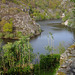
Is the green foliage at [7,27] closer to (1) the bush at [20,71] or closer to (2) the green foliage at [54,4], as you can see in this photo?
(1) the bush at [20,71]

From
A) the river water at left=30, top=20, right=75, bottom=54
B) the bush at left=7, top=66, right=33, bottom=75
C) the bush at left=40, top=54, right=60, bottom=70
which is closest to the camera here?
the bush at left=7, top=66, right=33, bottom=75

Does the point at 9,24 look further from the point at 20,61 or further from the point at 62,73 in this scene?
the point at 62,73

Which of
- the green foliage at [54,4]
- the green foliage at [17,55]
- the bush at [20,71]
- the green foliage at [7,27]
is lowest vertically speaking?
the bush at [20,71]

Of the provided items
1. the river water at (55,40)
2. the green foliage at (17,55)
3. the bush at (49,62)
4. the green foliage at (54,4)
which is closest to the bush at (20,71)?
the green foliage at (17,55)

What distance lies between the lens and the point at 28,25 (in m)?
60.1

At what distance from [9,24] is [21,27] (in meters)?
6.19

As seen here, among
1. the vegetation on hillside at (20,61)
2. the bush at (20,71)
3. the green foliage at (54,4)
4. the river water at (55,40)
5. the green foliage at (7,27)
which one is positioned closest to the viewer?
the bush at (20,71)

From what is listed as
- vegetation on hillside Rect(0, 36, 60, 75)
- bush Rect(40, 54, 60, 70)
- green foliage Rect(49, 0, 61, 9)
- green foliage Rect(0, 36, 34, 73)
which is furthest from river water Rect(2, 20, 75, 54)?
green foliage Rect(49, 0, 61, 9)

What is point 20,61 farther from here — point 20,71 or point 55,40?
point 55,40

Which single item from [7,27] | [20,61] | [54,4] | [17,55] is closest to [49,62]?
[20,61]

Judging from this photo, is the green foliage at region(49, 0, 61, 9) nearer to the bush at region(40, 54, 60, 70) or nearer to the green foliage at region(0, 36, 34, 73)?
the bush at region(40, 54, 60, 70)

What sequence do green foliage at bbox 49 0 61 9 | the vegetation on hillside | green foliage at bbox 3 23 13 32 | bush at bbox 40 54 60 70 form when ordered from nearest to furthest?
the vegetation on hillside
bush at bbox 40 54 60 70
green foliage at bbox 3 23 13 32
green foliage at bbox 49 0 61 9

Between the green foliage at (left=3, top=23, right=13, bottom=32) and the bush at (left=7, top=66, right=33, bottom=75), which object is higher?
the green foliage at (left=3, top=23, right=13, bottom=32)

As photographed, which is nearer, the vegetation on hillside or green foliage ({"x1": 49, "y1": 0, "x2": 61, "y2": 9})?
the vegetation on hillside
